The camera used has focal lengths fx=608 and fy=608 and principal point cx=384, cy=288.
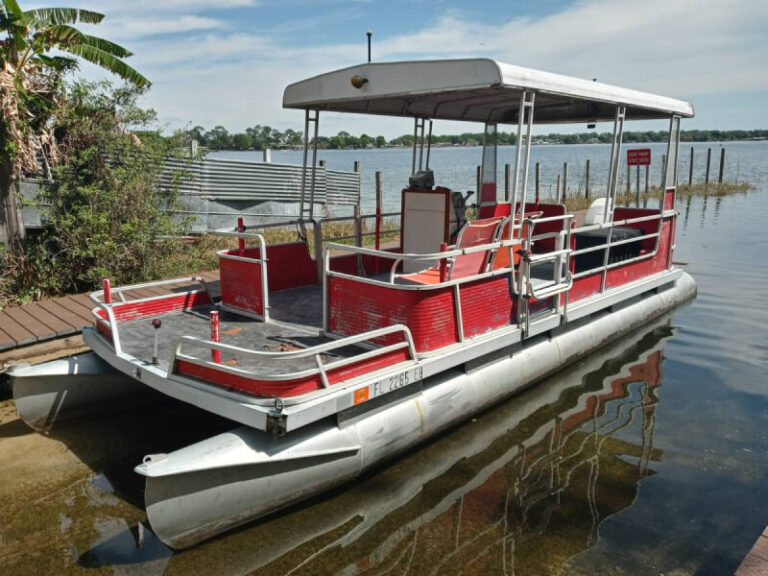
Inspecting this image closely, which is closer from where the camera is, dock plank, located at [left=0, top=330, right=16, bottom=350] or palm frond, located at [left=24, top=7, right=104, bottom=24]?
dock plank, located at [left=0, top=330, right=16, bottom=350]

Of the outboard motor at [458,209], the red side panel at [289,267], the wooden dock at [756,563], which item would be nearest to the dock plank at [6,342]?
the red side panel at [289,267]

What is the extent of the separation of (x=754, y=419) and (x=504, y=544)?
384 centimetres

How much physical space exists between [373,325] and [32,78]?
7.87 metres

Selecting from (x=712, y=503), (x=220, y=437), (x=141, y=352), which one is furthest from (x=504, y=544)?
(x=141, y=352)

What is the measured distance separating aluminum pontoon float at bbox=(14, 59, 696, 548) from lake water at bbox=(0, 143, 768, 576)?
36 cm

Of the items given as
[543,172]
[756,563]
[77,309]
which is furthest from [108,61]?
[543,172]

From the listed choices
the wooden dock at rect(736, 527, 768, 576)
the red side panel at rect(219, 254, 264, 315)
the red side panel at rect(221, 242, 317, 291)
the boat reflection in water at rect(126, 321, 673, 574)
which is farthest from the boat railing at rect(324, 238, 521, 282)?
the wooden dock at rect(736, 527, 768, 576)

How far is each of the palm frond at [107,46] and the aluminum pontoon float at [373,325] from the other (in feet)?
15.1

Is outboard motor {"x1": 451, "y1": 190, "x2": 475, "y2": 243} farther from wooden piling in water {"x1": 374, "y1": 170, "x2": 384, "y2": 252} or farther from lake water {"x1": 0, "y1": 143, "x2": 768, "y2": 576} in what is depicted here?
lake water {"x1": 0, "y1": 143, "x2": 768, "y2": 576}

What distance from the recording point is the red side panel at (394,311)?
5.45 m

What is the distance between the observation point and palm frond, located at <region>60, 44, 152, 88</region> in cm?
1015

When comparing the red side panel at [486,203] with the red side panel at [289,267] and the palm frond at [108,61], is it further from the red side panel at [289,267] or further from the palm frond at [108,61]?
A: the palm frond at [108,61]

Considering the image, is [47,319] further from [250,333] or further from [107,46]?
[107,46]

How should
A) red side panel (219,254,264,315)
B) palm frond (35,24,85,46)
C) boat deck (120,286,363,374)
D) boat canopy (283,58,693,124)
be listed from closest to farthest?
boat deck (120,286,363,374), boat canopy (283,58,693,124), red side panel (219,254,264,315), palm frond (35,24,85,46)
